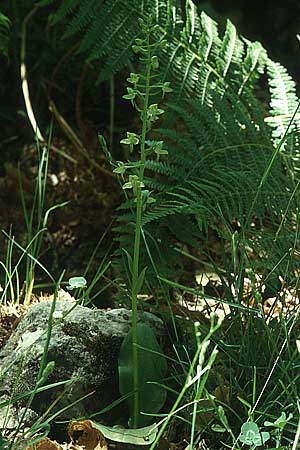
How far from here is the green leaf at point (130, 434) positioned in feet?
4.70

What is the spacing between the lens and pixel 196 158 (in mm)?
2076

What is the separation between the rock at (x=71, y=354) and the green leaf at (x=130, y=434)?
3.2 inches

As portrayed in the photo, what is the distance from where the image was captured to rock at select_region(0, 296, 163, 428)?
1.54 metres

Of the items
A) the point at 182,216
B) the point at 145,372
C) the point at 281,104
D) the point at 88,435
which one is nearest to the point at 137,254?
the point at 145,372

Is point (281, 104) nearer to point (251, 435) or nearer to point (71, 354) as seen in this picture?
point (71, 354)

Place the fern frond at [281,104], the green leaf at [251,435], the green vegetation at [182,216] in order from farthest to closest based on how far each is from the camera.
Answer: the fern frond at [281,104] < the green vegetation at [182,216] < the green leaf at [251,435]

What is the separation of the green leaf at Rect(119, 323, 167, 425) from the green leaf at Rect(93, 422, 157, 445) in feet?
0.24

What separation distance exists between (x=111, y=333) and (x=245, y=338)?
0.28 metres

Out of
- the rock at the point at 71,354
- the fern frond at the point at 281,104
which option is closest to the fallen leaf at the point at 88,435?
the rock at the point at 71,354

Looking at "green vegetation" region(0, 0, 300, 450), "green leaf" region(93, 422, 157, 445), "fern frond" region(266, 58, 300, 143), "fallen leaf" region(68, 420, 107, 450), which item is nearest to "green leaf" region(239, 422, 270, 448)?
"green vegetation" region(0, 0, 300, 450)

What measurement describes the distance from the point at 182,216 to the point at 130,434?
69 centimetres

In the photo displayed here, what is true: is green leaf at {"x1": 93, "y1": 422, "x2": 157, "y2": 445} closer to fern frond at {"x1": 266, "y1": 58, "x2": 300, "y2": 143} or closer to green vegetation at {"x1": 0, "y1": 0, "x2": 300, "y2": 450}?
green vegetation at {"x1": 0, "y1": 0, "x2": 300, "y2": 450}

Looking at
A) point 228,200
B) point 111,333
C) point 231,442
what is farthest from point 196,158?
point 231,442

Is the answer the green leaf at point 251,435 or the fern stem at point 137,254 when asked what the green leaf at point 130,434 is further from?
the green leaf at point 251,435
